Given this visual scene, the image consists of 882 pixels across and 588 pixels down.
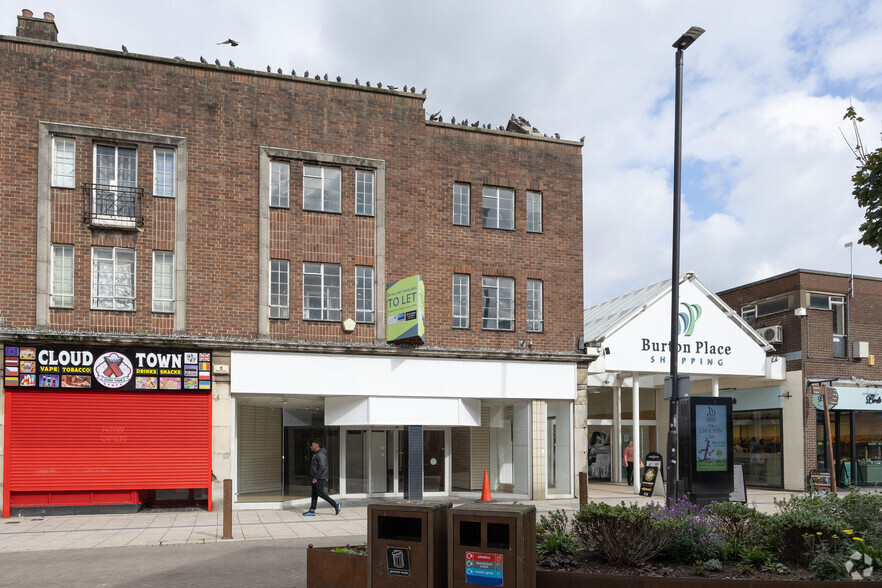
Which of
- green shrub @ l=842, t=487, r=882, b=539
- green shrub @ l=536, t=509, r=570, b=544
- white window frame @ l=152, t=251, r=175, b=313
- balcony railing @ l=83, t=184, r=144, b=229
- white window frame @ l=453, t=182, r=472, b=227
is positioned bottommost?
green shrub @ l=536, t=509, r=570, b=544

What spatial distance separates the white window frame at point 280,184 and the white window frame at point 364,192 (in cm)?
181

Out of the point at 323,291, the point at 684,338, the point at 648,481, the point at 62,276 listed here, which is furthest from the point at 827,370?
the point at 62,276

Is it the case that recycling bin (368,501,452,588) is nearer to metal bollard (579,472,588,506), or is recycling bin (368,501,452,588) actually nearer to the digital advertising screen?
the digital advertising screen

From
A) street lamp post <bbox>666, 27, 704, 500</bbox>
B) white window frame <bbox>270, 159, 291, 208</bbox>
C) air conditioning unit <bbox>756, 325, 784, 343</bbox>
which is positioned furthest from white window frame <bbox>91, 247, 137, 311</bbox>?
air conditioning unit <bbox>756, 325, 784, 343</bbox>

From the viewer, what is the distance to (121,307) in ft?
68.2

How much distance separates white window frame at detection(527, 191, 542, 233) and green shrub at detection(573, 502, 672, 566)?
15.3 metres

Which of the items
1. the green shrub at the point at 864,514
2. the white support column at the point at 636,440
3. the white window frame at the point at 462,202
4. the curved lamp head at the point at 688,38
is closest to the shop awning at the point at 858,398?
the white support column at the point at 636,440

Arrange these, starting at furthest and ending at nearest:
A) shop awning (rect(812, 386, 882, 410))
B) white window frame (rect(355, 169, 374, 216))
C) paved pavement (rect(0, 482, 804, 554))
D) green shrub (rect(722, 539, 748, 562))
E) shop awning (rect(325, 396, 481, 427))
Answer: shop awning (rect(812, 386, 882, 410))
white window frame (rect(355, 169, 374, 216))
shop awning (rect(325, 396, 481, 427))
paved pavement (rect(0, 482, 804, 554))
green shrub (rect(722, 539, 748, 562))

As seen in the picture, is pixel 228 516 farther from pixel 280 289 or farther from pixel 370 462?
pixel 370 462

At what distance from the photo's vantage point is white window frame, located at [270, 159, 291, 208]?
22.3 m

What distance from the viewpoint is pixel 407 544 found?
28.7 ft

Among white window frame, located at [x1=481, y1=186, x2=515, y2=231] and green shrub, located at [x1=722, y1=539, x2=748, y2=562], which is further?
white window frame, located at [x1=481, y1=186, x2=515, y2=231]

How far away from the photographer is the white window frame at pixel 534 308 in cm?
2458

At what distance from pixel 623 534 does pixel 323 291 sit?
552 inches
